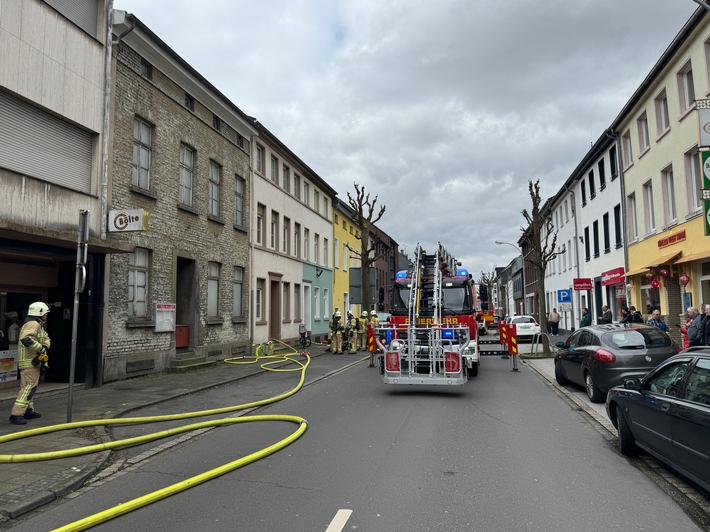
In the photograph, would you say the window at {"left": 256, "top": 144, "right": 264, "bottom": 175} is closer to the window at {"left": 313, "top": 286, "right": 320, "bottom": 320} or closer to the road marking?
the window at {"left": 313, "top": 286, "right": 320, "bottom": 320}

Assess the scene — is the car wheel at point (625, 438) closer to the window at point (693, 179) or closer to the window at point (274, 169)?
the window at point (693, 179)

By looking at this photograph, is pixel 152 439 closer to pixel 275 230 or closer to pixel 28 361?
pixel 28 361

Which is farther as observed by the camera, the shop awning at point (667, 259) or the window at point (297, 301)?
the window at point (297, 301)

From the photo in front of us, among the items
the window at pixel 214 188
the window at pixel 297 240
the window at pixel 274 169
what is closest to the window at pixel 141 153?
the window at pixel 214 188

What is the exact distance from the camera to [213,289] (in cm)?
1870

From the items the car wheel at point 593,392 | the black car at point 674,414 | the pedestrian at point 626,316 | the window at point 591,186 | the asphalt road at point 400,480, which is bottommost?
the asphalt road at point 400,480

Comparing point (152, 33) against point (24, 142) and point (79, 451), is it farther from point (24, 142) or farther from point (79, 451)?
point (79, 451)

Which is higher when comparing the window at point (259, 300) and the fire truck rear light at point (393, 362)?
the window at point (259, 300)

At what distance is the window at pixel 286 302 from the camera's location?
2571 centimetres

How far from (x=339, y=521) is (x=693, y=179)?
17792 mm

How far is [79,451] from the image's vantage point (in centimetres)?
649

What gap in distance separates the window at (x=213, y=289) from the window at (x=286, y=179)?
8.58m

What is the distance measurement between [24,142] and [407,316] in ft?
30.4

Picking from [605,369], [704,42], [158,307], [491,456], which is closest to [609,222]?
[704,42]
